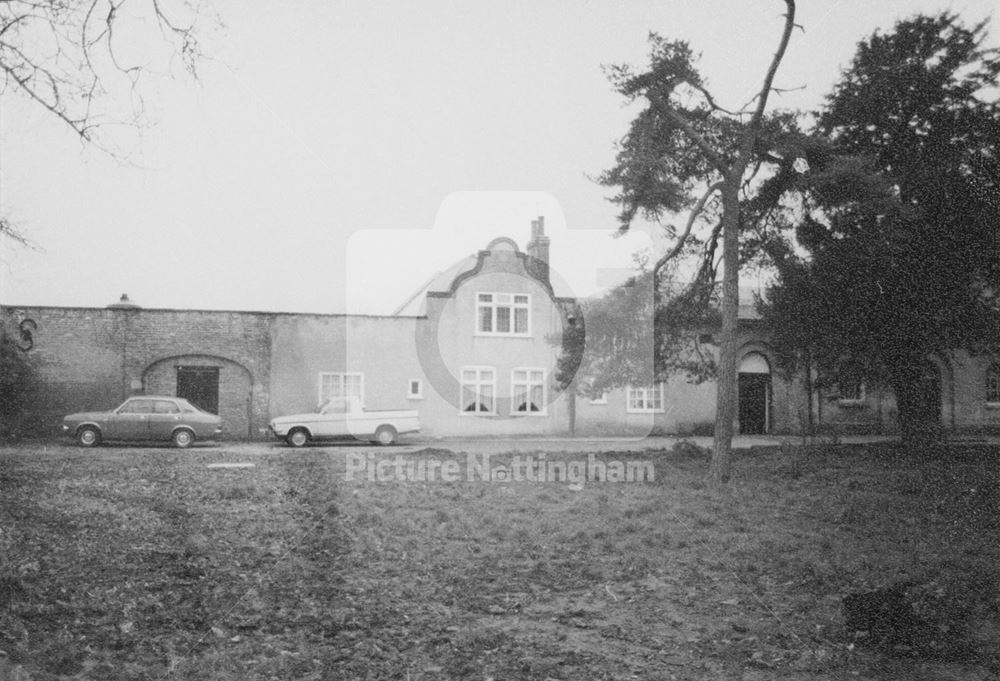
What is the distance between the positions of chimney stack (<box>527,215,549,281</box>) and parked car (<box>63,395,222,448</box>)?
13511 millimetres

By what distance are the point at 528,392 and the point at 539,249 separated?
616 cm

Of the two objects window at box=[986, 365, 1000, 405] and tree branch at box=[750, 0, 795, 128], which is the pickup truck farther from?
window at box=[986, 365, 1000, 405]

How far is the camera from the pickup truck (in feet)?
76.3

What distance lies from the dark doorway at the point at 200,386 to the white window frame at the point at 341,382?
366 centimetres

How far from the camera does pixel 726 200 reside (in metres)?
14.6

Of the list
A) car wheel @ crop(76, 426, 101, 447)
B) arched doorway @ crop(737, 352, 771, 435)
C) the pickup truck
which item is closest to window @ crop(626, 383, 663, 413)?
arched doorway @ crop(737, 352, 771, 435)

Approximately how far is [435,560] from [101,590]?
321cm

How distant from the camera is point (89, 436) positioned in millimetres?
21234

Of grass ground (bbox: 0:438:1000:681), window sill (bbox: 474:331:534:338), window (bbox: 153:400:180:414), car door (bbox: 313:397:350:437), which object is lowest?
grass ground (bbox: 0:438:1000:681)

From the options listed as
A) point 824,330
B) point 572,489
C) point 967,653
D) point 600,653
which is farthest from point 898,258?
point 600,653

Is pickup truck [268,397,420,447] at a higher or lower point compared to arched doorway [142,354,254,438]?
lower

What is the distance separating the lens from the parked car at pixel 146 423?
21266mm

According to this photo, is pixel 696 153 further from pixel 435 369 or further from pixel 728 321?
pixel 435 369

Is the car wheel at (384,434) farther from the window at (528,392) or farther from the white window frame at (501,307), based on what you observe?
the white window frame at (501,307)
